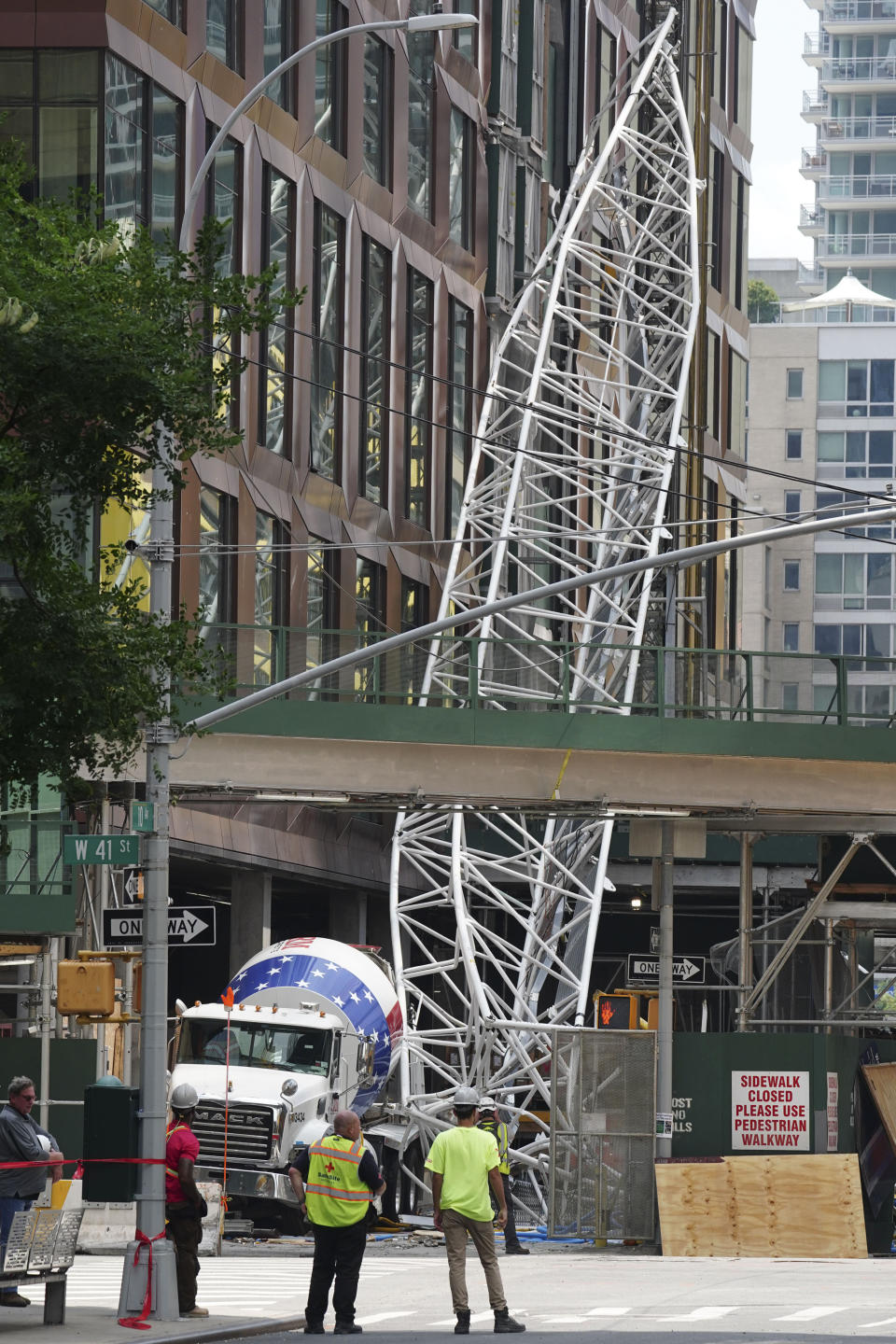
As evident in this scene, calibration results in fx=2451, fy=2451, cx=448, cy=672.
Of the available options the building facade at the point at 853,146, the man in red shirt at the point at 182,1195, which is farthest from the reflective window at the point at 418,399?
the building facade at the point at 853,146

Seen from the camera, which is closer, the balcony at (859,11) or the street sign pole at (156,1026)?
the street sign pole at (156,1026)

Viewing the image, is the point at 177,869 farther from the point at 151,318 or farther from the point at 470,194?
the point at 151,318

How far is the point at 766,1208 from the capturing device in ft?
103

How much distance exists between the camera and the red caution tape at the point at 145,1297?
65.6 feet

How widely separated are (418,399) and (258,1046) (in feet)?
81.0

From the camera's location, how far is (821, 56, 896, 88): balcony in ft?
575

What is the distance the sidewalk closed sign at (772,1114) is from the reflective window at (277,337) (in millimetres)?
17533

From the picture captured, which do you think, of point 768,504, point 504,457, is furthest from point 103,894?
point 768,504

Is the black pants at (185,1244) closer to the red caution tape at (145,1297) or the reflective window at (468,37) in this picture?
the red caution tape at (145,1297)

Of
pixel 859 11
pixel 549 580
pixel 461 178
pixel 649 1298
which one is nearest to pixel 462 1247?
pixel 649 1298

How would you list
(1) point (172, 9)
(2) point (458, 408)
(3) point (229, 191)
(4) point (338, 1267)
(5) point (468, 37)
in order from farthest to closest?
1. (5) point (468, 37)
2. (2) point (458, 408)
3. (3) point (229, 191)
4. (1) point (172, 9)
5. (4) point (338, 1267)

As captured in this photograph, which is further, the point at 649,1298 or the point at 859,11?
the point at 859,11

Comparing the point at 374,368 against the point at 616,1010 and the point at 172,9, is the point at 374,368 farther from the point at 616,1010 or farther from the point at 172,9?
the point at 616,1010

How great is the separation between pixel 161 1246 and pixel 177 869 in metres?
30.3
